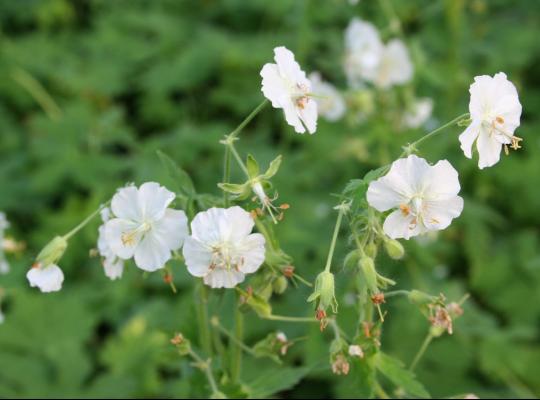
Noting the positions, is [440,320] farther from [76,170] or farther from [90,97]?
[90,97]

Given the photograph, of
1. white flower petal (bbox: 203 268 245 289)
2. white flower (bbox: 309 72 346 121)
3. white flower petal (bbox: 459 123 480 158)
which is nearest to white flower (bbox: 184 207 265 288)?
white flower petal (bbox: 203 268 245 289)

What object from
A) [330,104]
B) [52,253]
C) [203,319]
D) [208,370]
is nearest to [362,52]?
[330,104]

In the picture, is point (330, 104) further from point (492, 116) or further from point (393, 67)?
point (492, 116)

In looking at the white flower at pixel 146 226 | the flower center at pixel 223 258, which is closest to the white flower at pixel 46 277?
the white flower at pixel 146 226

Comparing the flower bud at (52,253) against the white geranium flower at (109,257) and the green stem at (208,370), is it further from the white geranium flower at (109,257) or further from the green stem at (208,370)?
the green stem at (208,370)

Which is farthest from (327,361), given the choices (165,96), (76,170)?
(165,96)

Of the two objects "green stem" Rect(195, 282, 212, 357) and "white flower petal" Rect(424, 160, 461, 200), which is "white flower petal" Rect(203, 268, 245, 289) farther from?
"white flower petal" Rect(424, 160, 461, 200)
